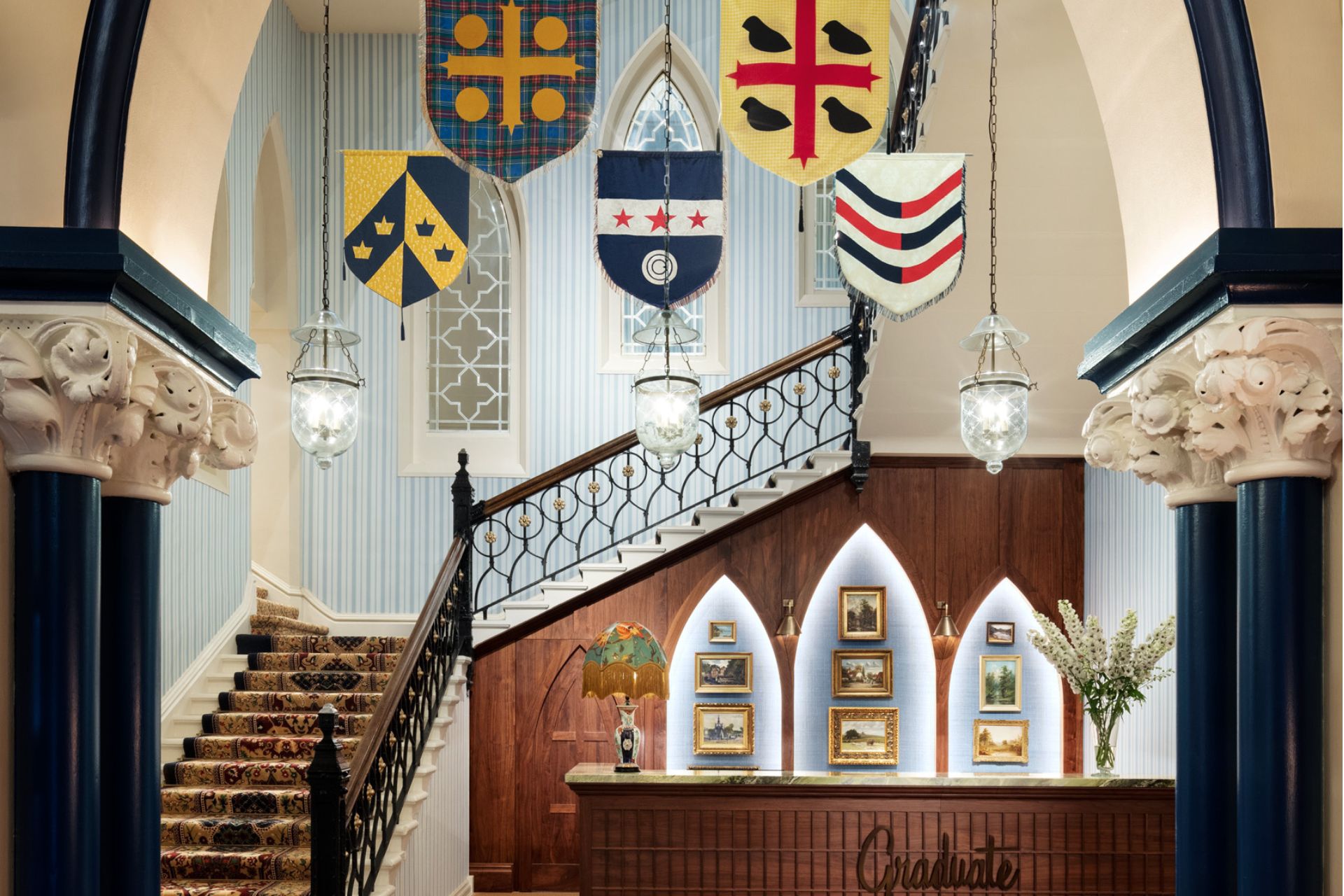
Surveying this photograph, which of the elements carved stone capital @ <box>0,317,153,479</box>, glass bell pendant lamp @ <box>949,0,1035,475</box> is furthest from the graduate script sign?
carved stone capital @ <box>0,317,153,479</box>

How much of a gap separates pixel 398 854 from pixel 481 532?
392 cm

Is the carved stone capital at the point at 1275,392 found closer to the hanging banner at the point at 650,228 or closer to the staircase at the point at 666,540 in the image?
the hanging banner at the point at 650,228

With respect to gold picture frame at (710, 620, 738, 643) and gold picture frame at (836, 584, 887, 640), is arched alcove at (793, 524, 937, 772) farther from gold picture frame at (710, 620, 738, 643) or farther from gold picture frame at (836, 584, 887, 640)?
gold picture frame at (710, 620, 738, 643)

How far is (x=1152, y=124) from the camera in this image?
3449 mm

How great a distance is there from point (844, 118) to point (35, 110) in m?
2.39

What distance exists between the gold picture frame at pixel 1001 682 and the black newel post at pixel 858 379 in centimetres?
151

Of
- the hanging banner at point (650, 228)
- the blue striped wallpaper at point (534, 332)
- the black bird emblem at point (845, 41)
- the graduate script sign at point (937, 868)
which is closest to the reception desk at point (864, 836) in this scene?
the graduate script sign at point (937, 868)

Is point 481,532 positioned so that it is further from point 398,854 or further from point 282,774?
point 398,854

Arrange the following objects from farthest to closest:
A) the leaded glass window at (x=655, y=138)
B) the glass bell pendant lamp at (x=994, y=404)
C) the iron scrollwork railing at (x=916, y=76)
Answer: the leaded glass window at (x=655, y=138) → the iron scrollwork railing at (x=916, y=76) → the glass bell pendant lamp at (x=994, y=404)

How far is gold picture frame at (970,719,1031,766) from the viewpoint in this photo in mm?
8789

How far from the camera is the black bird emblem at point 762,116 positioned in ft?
14.1

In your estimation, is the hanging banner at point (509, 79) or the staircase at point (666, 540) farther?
the staircase at point (666, 540)

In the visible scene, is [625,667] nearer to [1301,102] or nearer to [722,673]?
[722,673]

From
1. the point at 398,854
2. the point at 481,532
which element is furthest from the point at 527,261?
the point at 398,854
